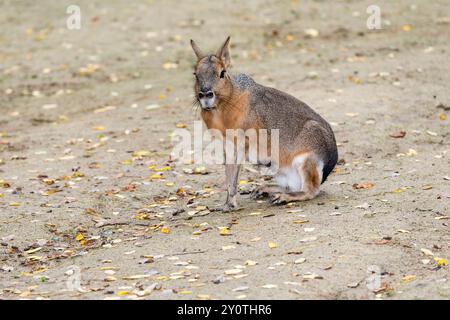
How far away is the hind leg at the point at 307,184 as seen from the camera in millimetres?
6773

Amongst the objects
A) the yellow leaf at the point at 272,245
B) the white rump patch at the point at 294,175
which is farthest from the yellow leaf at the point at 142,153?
the yellow leaf at the point at 272,245

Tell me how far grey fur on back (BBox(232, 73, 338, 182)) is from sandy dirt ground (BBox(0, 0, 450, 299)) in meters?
0.42

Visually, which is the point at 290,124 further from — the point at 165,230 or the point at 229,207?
the point at 165,230

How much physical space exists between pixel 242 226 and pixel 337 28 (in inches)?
275

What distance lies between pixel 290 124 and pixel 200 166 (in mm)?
1667

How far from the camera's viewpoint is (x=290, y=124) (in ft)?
22.5

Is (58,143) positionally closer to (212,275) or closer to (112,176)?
(112,176)

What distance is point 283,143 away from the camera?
22.4ft

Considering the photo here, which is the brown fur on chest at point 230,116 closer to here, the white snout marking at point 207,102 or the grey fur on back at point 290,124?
the grey fur on back at point 290,124

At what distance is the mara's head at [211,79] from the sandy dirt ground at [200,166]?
97cm

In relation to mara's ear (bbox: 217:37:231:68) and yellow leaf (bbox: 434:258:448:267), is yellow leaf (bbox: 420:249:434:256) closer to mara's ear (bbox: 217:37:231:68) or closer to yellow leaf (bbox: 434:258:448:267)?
yellow leaf (bbox: 434:258:448:267)

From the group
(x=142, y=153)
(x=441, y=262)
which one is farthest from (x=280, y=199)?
(x=142, y=153)

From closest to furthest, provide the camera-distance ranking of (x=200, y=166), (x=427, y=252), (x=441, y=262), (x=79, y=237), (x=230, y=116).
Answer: (x=441, y=262)
(x=427, y=252)
(x=79, y=237)
(x=230, y=116)
(x=200, y=166)
